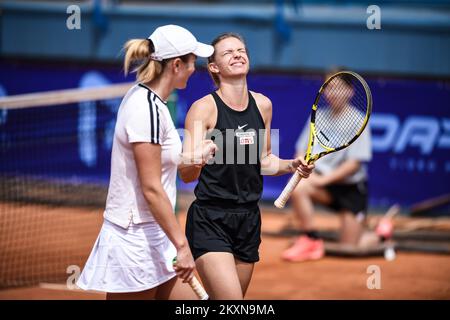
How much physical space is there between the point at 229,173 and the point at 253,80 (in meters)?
6.63

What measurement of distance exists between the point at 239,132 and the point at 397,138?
638cm

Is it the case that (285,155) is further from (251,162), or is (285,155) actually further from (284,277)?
(251,162)

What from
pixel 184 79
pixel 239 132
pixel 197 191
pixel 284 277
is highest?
pixel 184 79

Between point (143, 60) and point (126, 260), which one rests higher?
point (143, 60)

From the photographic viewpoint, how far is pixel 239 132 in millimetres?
4555

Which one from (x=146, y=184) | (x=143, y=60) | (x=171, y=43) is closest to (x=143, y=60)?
(x=143, y=60)

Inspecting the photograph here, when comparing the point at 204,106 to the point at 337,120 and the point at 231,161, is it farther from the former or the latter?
the point at 337,120

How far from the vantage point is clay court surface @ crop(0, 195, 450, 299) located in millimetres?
6871

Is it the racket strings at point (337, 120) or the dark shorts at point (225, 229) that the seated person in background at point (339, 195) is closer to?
the racket strings at point (337, 120)

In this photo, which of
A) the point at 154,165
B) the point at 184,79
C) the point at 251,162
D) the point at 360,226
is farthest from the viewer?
the point at 360,226

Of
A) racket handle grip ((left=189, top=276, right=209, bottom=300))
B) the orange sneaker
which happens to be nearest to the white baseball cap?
racket handle grip ((left=189, top=276, right=209, bottom=300))

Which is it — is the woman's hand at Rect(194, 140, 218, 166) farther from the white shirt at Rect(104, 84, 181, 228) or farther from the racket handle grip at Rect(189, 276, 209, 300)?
the racket handle grip at Rect(189, 276, 209, 300)

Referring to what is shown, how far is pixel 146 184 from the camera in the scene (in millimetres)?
3986
